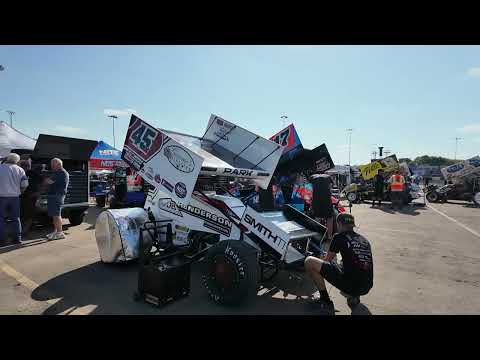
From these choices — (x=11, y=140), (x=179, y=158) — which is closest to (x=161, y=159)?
(x=179, y=158)

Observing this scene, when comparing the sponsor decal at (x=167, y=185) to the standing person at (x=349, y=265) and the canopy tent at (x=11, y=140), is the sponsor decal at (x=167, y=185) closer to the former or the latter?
the standing person at (x=349, y=265)

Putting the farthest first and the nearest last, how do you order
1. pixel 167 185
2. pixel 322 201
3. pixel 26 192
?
1. pixel 26 192
2. pixel 322 201
3. pixel 167 185

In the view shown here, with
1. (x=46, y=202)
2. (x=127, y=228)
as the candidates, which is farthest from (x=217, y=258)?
(x=46, y=202)

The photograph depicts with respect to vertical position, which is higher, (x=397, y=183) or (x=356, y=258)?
(x=397, y=183)

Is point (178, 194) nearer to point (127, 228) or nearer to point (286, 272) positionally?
point (127, 228)

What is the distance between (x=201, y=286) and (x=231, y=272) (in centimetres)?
117

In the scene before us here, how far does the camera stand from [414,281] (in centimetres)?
461

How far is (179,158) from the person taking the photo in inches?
150

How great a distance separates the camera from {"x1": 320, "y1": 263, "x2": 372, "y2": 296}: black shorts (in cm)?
326

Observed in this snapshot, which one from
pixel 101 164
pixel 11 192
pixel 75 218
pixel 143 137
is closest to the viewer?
pixel 143 137

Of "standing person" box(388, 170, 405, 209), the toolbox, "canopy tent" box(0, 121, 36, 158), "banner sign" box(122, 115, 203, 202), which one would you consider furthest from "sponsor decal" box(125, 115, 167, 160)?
A: "standing person" box(388, 170, 405, 209)

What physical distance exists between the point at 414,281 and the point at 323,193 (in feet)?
7.20

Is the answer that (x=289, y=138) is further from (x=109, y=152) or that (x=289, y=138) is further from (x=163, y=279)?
(x=109, y=152)
